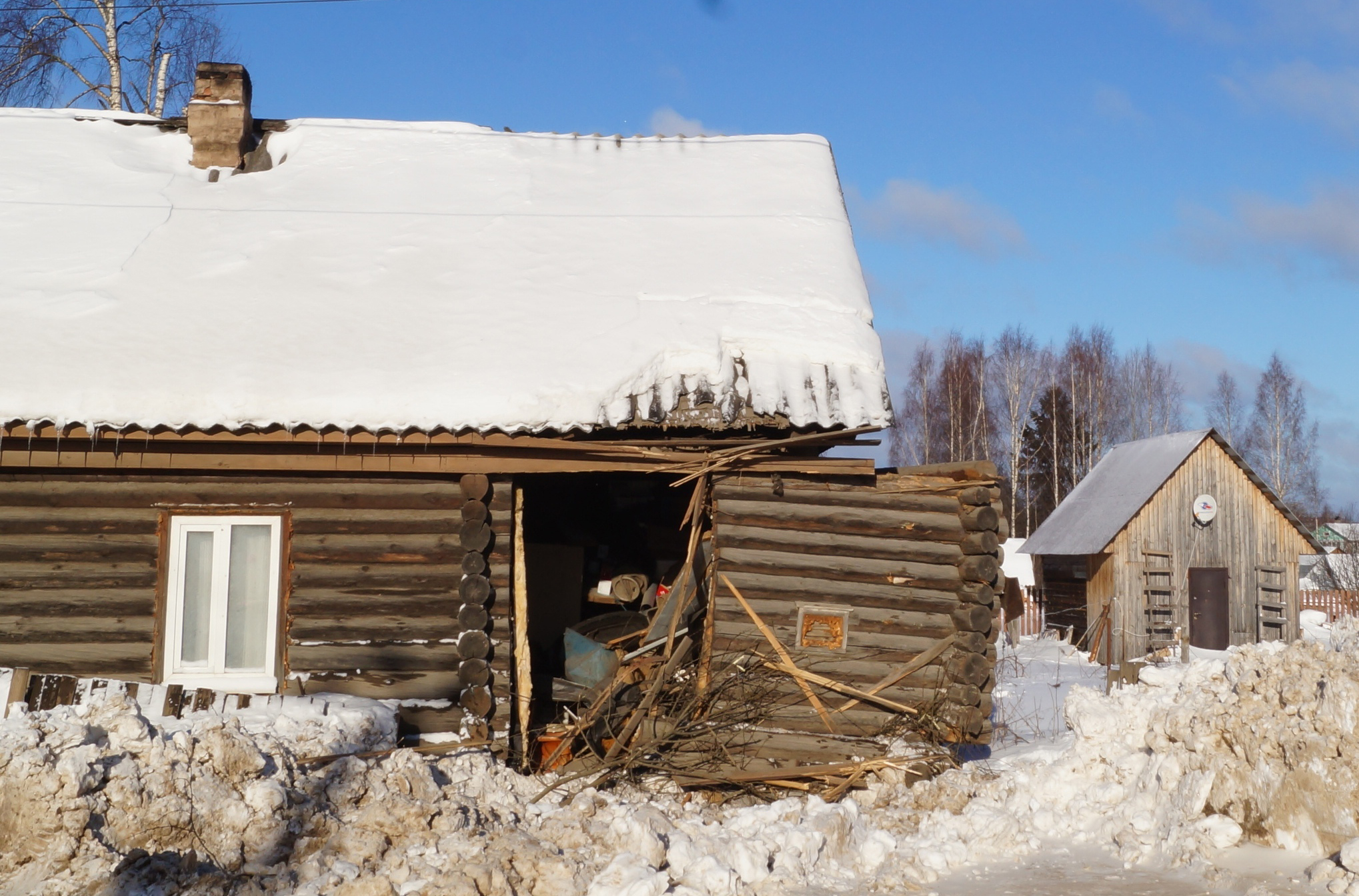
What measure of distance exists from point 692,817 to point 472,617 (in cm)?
227

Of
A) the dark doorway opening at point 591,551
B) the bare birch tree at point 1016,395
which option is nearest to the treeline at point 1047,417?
the bare birch tree at point 1016,395

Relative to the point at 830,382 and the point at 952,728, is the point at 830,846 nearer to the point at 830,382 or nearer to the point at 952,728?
the point at 952,728

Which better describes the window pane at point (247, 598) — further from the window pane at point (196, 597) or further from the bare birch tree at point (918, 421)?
the bare birch tree at point (918, 421)

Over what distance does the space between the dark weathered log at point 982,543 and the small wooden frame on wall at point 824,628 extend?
1.13 meters

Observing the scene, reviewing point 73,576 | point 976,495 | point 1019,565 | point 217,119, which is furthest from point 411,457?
point 1019,565

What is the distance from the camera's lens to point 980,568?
909 cm

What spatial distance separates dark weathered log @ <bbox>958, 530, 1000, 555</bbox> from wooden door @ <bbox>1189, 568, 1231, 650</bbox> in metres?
19.1

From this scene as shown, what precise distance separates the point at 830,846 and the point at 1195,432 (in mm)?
22134

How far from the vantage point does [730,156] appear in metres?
13.7

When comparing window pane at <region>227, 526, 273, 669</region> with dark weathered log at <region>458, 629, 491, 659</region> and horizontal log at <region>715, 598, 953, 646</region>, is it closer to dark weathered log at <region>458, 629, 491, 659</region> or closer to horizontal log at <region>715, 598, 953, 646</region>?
dark weathered log at <region>458, 629, 491, 659</region>

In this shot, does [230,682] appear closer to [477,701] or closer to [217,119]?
[477,701]

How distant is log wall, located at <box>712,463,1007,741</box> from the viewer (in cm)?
906

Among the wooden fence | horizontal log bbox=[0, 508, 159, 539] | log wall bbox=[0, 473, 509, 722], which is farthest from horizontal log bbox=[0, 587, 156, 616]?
the wooden fence

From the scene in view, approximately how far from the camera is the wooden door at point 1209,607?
25705 mm
